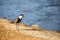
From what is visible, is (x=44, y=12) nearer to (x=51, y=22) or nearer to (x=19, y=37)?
(x=51, y=22)

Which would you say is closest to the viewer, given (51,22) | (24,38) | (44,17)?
(24,38)

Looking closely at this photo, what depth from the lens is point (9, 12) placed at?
821 inches

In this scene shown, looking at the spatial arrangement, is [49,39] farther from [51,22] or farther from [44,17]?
[44,17]

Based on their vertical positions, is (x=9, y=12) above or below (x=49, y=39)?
below

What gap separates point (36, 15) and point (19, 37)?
33.5 ft

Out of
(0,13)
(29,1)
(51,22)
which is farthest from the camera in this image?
(29,1)

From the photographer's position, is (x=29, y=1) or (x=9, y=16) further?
(x=29, y=1)

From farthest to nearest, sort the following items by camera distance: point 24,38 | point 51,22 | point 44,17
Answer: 1. point 44,17
2. point 51,22
3. point 24,38

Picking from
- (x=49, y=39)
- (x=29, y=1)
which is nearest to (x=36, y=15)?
(x=29, y=1)

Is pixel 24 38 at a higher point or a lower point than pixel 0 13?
higher

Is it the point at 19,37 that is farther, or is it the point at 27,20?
the point at 27,20

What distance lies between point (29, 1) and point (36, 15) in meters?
7.77

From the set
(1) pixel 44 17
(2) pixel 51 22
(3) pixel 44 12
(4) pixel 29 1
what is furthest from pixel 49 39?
(4) pixel 29 1

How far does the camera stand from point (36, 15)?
63.1ft
